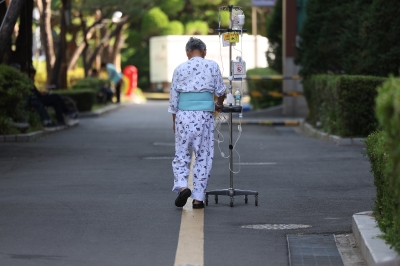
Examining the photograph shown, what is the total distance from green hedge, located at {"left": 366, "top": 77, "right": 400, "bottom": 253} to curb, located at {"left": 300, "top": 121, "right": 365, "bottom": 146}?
8.64 metres

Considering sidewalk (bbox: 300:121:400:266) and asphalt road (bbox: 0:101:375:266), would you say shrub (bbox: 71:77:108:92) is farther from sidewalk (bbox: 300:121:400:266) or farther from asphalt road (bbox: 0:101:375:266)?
sidewalk (bbox: 300:121:400:266)

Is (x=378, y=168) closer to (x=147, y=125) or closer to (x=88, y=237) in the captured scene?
(x=88, y=237)

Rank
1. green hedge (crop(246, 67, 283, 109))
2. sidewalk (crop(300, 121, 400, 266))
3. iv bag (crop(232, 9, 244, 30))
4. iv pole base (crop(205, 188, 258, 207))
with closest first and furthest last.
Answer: sidewalk (crop(300, 121, 400, 266))
iv pole base (crop(205, 188, 258, 207))
iv bag (crop(232, 9, 244, 30))
green hedge (crop(246, 67, 283, 109))

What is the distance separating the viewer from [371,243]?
7.30m

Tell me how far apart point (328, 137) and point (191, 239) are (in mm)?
11843

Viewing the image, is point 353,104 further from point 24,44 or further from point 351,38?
point 24,44

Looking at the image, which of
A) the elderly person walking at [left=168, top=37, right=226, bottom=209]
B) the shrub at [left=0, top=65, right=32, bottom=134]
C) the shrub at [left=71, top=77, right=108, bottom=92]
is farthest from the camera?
the shrub at [left=71, top=77, right=108, bottom=92]

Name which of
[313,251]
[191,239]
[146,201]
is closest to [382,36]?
[146,201]

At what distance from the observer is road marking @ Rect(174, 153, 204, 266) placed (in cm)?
759

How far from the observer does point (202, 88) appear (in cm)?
1021

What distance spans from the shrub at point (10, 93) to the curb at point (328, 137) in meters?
6.01

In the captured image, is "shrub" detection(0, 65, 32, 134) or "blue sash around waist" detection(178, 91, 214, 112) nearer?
"blue sash around waist" detection(178, 91, 214, 112)

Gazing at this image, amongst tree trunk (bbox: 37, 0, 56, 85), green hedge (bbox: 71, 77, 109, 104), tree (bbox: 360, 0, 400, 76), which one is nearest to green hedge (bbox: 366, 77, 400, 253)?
tree (bbox: 360, 0, 400, 76)

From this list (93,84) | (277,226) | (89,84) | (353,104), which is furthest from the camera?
(93,84)
